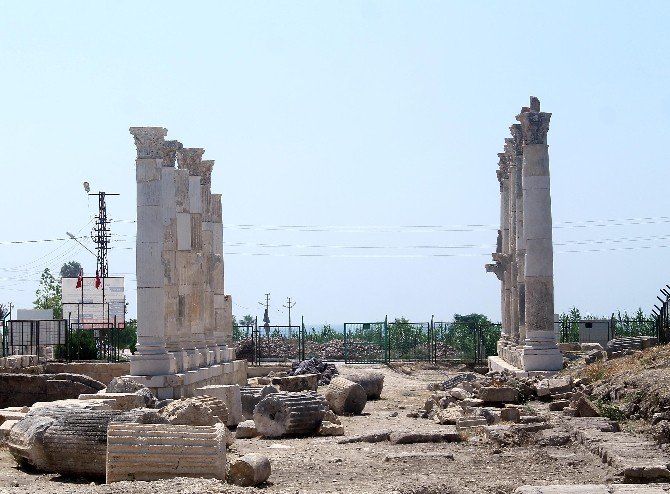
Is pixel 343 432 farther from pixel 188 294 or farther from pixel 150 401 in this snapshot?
pixel 188 294

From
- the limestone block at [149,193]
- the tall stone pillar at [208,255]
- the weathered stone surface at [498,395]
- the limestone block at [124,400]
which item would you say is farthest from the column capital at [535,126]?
the limestone block at [124,400]

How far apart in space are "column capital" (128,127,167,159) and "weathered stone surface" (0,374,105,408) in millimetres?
5230

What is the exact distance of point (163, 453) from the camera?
12.4 meters

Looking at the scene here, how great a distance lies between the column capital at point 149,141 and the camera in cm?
2488

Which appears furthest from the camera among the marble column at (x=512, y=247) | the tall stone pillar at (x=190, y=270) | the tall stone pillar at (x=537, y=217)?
the marble column at (x=512, y=247)

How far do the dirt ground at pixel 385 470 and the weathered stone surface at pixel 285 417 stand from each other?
1.20ft

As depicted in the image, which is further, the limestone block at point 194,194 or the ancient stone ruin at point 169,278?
the limestone block at point 194,194

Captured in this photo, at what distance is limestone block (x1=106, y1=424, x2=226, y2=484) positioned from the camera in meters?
12.3

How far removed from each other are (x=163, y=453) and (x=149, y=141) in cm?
1349

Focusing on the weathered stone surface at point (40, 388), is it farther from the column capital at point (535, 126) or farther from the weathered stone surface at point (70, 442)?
the column capital at point (535, 126)

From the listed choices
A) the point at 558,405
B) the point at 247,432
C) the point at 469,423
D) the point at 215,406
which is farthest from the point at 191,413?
the point at 558,405

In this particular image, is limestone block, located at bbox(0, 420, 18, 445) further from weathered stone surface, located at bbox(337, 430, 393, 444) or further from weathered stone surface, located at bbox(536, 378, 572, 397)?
weathered stone surface, located at bbox(536, 378, 572, 397)

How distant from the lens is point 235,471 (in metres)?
12.4

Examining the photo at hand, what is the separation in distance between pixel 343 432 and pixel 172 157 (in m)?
9.16
